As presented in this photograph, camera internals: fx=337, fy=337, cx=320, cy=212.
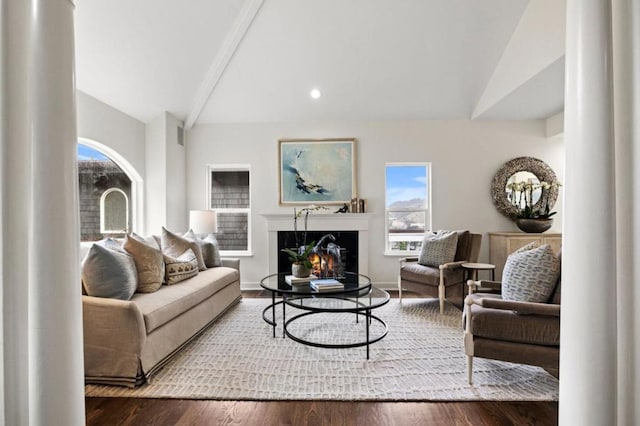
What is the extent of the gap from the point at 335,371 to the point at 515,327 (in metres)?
1.23

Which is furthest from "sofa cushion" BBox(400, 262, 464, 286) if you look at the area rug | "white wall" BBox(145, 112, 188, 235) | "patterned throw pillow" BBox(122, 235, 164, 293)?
Answer: "white wall" BBox(145, 112, 188, 235)

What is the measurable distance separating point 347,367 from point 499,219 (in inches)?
148

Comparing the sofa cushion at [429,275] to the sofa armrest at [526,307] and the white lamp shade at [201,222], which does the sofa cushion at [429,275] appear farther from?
the white lamp shade at [201,222]

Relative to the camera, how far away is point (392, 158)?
5.18 metres

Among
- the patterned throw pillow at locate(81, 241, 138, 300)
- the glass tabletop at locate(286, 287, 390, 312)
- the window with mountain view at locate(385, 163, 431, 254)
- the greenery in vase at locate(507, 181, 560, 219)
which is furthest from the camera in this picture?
the window with mountain view at locate(385, 163, 431, 254)

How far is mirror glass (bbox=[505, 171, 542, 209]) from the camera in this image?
5.01 m

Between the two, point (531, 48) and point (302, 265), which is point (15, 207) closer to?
point (302, 265)

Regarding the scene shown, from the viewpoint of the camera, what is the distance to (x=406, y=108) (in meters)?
4.97

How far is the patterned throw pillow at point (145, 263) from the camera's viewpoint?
9.31 feet

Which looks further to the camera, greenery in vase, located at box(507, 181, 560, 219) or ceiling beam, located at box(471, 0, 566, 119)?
greenery in vase, located at box(507, 181, 560, 219)

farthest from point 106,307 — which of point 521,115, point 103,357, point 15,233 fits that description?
point 521,115

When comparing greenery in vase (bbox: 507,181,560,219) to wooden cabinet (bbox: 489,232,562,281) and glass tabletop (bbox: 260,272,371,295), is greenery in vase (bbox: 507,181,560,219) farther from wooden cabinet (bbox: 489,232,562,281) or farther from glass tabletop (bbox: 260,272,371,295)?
glass tabletop (bbox: 260,272,371,295)

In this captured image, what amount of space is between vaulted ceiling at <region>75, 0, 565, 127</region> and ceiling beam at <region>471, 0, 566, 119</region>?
13 mm

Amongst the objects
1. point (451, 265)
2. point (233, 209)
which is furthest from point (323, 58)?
point (451, 265)
